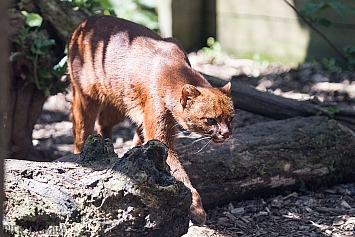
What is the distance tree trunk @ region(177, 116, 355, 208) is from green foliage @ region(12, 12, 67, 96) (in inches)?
68.5

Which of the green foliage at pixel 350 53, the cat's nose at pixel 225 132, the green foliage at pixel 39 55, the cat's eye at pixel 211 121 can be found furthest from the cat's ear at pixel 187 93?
the green foliage at pixel 350 53

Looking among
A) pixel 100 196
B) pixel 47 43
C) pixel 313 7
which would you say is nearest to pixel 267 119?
pixel 313 7

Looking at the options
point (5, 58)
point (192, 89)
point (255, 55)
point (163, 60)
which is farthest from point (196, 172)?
point (255, 55)

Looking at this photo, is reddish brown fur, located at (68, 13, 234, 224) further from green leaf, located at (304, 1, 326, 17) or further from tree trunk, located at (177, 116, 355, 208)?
green leaf, located at (304, 1, 326, 17)

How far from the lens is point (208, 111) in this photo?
437 centimetres

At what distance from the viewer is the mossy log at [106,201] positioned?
3002 mm

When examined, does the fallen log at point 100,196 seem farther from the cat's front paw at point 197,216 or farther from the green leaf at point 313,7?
the green leaf at point 313,7

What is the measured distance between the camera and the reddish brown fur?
4.38 meters

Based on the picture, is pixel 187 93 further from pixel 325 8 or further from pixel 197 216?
pixel 325 8

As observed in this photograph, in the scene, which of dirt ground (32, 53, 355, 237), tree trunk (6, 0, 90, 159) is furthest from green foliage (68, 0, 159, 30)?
tree trunk (6, 0, 90, 159)

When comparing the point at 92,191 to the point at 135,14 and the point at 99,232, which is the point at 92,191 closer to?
the point at 99,232

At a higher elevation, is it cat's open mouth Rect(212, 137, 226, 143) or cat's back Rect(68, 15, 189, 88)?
cat's back Rect(68, 15, 189, 88)

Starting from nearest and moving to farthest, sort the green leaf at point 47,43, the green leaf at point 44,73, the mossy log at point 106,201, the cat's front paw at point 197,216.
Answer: the mossy log at point 106,201
the cat's front paw at point 197,216
the green leaf at point 47,43
the green leaf at point 44,73

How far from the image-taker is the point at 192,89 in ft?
14.1
